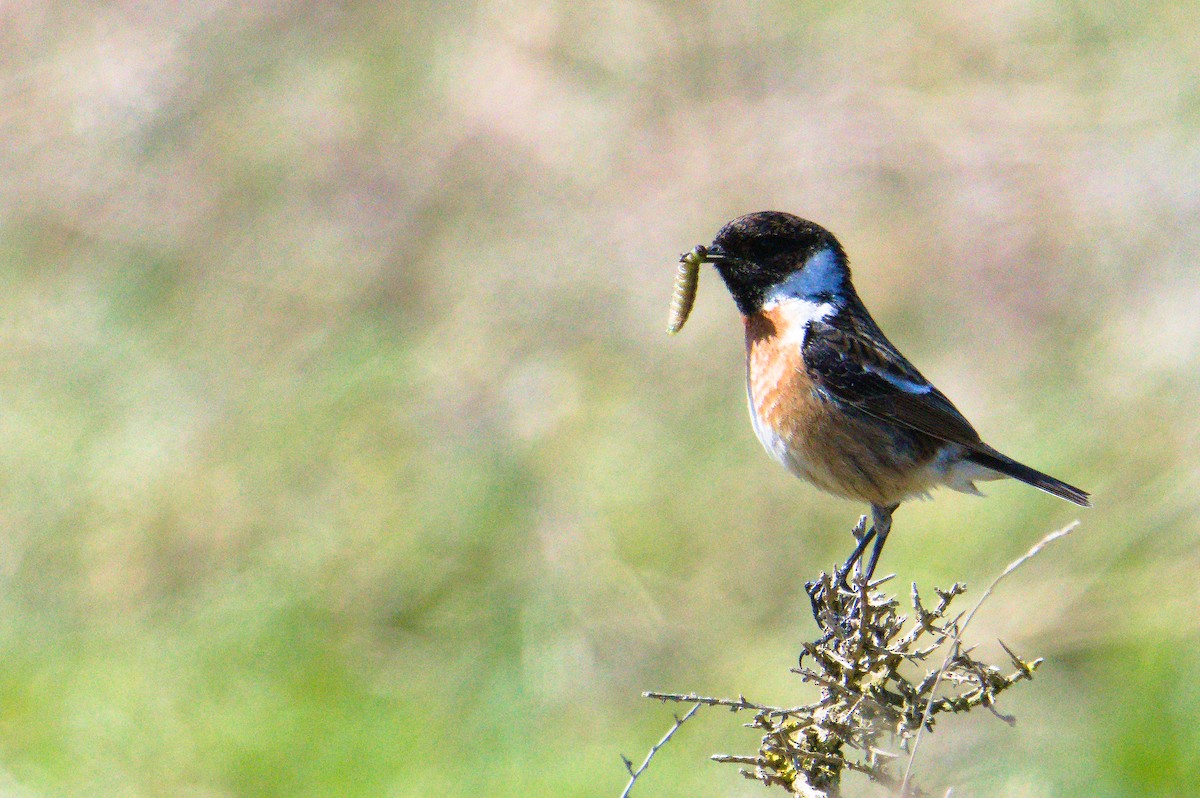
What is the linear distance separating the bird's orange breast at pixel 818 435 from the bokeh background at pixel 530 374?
102cm

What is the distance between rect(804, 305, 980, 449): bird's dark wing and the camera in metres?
4.59

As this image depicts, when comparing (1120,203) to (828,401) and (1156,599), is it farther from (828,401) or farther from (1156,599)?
(828,401)

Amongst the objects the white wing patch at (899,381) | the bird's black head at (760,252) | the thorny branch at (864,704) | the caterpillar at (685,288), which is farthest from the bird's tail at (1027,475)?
the thorny branch at (864,704)

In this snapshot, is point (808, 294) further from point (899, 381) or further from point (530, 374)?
point (530, 374)

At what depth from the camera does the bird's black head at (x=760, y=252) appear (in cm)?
461

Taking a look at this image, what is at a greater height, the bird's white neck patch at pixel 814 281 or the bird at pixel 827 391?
the bird's white neck patch at pixel 814 281

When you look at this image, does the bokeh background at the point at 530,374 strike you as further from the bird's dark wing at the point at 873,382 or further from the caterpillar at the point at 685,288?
the caterpillar at the point at 685,288

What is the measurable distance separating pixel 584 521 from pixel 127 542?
8.68 feet

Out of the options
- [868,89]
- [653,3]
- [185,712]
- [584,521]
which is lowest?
[185,712]

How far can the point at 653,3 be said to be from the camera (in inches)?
408

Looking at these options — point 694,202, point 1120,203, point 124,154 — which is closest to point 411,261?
point 694,202

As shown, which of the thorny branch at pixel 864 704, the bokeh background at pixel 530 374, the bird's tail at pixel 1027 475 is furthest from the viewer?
the bokeh background at pixel 530 374

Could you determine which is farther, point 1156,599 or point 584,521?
point 584,521

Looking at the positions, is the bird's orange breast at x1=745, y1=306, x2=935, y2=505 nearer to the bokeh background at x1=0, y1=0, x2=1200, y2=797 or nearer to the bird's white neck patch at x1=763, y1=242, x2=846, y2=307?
the bird's white neck patch at x1=763, y1=242, x2=846, y2=307
